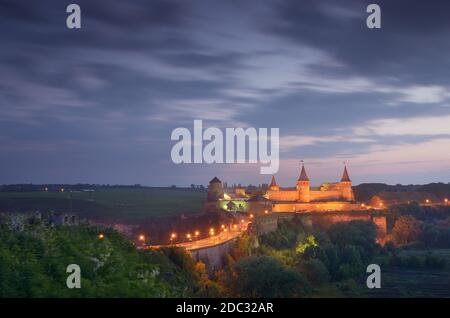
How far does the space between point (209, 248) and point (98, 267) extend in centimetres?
1874

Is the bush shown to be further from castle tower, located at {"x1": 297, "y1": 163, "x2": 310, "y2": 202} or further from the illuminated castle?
castle tower, located at {"x1": 297, "y1": 163, "x2": 310, "y2": 202}

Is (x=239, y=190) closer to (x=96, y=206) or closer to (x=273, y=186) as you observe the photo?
(x=273, y=186)

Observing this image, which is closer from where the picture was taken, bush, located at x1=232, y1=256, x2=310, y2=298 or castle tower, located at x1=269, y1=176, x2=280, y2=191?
bush, located at x1=232, y1=256, x2=310, y2=298

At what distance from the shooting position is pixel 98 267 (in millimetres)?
15906

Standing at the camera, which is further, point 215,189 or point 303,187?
point 303,187

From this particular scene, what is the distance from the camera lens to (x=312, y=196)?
8225 cm

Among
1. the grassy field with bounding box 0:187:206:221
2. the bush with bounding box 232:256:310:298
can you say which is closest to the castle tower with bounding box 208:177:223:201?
the grassy field with bounding box 0:187:206:221

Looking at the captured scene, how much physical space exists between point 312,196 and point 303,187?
1.87 metres

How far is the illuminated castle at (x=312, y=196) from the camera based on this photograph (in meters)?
77.1

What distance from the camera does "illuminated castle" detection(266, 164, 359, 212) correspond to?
77062mm

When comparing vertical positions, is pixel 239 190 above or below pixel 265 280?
above

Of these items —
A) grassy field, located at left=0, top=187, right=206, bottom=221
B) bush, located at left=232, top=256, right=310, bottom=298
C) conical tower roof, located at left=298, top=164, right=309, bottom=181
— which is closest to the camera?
bush, located at left=232, top=256, right=310, bottom=298

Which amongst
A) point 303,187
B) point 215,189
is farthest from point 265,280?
→ point 303,187
